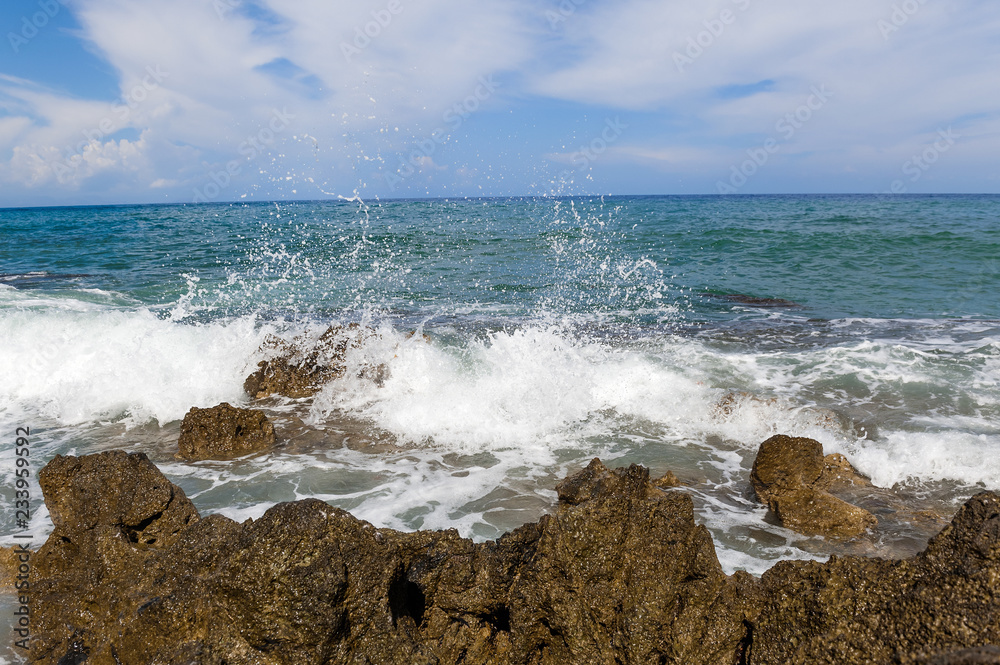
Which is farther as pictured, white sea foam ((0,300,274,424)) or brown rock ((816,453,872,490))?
white sea foam ((0,300,274,424))

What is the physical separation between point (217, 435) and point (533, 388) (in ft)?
10.9

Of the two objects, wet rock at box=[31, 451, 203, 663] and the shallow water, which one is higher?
wet rock at box=[31, 451, 203, 663]

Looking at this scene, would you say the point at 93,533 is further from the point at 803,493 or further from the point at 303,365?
the point at 303,365

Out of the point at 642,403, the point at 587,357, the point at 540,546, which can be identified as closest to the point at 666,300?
the point at 587,357

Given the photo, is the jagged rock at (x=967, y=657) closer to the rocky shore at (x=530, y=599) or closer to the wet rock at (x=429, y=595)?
the rocky shore at (x=530, y=599)

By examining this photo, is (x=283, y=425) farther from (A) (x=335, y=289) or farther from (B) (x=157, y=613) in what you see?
(A) (x=335, y=289)

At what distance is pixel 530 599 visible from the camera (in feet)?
8.02

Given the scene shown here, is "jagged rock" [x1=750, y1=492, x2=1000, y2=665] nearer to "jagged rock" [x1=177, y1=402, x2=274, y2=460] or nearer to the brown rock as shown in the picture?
the brown rock

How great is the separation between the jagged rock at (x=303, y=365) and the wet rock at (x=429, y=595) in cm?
484

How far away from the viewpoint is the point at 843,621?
217cm

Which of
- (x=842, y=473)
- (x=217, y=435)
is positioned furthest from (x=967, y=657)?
(x=217, y=435)

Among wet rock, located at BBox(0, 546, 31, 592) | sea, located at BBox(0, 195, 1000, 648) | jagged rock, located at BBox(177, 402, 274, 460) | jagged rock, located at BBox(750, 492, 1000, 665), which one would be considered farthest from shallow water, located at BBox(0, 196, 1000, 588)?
jagged rock, located at BBox(750, 492, 1000, 665)

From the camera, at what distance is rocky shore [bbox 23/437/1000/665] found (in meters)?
2.13

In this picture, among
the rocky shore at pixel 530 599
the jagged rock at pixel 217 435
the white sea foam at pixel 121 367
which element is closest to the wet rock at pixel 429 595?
the rocky shore at pixel 530 599
